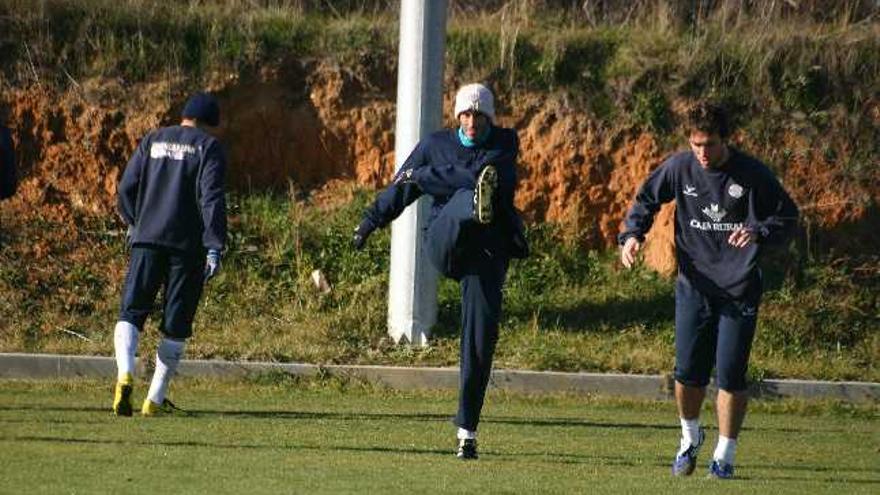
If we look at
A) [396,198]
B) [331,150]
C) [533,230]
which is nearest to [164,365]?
[396,198]

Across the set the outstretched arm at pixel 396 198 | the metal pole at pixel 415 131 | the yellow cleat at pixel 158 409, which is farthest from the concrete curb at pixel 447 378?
the outstretched arm at pixel 396 198

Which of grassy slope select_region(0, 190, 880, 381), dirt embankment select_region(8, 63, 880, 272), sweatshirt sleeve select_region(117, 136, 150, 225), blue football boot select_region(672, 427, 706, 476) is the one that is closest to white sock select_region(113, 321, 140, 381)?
sweatshirt sleeve select_region(117, 136, 150, 225)

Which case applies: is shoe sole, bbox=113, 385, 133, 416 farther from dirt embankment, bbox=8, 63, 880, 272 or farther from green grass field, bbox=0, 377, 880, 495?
dirt embankment, bbox=8, 63, 880, 272

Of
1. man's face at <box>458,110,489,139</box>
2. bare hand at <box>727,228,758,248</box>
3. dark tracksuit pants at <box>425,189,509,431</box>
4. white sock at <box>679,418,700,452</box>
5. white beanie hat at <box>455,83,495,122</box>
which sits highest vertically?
white beanie hat at <box>455,83,495,122</box>

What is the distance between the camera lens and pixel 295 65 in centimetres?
1911

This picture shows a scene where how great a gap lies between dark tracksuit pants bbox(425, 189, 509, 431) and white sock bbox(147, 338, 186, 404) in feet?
8.18

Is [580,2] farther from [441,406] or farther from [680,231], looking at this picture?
[680,231]

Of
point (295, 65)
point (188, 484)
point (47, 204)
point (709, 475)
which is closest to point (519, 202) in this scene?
point (295, 65)

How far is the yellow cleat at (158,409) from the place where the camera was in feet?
39.0

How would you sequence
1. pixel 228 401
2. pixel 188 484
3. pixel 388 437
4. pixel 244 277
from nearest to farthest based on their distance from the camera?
pixel 188 484 < pixel 388 437 < pixel 228 401 < pixel 244 277

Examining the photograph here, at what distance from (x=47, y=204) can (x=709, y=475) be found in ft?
33.0

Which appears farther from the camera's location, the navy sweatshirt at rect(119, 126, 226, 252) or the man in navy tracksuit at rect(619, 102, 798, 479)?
the navy sweatshirt at rect(119, 126, 226, 252)

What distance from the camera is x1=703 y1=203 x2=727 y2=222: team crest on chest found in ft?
32.2

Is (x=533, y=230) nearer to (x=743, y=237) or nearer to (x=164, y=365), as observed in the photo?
(x=164, y=365)
